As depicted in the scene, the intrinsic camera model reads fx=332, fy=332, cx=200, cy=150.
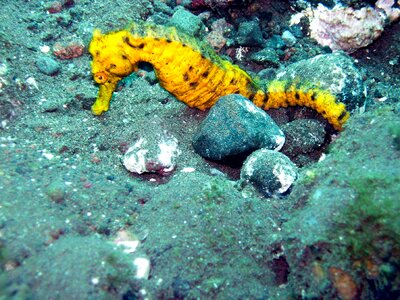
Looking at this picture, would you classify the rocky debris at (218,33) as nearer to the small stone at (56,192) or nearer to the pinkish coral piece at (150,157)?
the pinkish coral piece at (150,157)

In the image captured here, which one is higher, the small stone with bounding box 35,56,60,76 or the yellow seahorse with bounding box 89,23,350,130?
the yellow seahorse with bounding box 89,23,350,130

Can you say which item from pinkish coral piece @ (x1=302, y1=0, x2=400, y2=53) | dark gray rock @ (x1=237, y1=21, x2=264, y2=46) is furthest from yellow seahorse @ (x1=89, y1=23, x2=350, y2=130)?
pinkish coral piece @ (x1=302, y1=0, x2=400, y2=53)

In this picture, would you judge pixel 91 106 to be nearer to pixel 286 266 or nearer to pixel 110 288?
pixel 110 288

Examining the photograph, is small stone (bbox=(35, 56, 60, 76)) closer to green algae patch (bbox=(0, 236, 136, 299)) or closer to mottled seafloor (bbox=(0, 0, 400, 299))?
mottled seafloor (bbox=(0, 0, 400, 299))

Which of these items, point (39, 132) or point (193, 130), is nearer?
point (39, 132)

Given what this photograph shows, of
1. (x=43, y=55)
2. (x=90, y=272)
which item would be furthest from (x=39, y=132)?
(x=90, y=272)

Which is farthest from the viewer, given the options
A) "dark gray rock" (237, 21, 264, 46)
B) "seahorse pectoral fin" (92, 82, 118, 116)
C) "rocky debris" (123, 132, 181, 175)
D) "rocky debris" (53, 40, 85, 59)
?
A: "dark gray rock" (237, 21, 264, 46)

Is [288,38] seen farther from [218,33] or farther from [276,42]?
[218,33]
